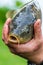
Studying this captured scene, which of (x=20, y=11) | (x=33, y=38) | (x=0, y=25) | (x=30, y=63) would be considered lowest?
(x=0, y=25)

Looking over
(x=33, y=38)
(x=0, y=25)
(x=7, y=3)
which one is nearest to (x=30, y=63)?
(x=33, y=38)

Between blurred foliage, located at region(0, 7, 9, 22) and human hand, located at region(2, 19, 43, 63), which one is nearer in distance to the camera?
human hand, located at region(2, 19, 43, 63)

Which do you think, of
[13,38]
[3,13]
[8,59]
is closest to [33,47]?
[13,38]

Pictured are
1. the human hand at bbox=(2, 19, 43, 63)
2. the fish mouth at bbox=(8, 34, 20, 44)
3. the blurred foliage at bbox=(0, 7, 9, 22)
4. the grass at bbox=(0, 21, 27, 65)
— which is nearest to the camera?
the fish mouth at bbox=(8, 34, 20, 44)

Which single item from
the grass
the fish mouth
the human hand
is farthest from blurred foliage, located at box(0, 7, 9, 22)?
the fish mouth

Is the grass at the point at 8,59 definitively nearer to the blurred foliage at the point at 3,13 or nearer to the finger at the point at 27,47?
the blurred foliage at the point at 3,13

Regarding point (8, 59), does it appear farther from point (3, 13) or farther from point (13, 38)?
point (13, 38)

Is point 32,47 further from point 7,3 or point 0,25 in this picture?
point 7,3

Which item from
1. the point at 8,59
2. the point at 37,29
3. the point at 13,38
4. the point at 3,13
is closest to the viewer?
the point at 13,38

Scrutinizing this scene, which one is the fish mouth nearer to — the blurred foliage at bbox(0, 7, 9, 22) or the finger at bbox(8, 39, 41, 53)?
the finger at bbox(8, 39, 41, 53)
